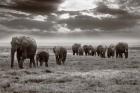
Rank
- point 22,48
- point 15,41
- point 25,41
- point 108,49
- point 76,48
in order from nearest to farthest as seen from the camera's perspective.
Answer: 1. point 15,41
2. point 22,48
3. point 25,41
4. point 108,49
5. point 76,48

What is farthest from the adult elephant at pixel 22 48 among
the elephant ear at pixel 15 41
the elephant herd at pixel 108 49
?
the elephant herd at pixel 108 49

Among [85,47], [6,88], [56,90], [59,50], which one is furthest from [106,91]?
[85,47]

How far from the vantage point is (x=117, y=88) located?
15.3 m

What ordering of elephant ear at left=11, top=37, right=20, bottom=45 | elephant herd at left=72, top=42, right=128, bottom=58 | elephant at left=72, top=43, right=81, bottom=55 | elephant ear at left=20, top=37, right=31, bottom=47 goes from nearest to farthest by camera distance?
elephant ear at left=11, top=37, right=20, bottom=45 < elephant ear at left=20, top=37, right=31, bottom=47 < elephant herd at left=72, top=42, right=128, bottom=58 < elephant at left=72, top=43, right=81, bottom=55

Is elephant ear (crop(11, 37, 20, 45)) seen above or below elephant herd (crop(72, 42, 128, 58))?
above

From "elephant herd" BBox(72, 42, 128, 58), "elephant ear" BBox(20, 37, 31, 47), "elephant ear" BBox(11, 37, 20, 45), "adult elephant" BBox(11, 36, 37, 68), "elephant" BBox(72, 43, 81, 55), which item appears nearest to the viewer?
"adult elephant" BBox(11, 36, 37, 68)

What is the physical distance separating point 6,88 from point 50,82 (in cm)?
321

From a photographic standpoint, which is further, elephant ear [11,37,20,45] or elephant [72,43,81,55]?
elephant [72,43,81,55]

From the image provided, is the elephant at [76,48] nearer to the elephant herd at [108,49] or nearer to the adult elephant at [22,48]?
the elephant herd at [108,49]

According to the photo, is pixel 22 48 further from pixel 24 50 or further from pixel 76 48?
pixel 76 48

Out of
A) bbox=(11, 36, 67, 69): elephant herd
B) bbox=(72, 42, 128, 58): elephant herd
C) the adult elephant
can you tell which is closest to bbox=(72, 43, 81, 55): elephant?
bbox=(72, 42, 128, 58): elephant herd

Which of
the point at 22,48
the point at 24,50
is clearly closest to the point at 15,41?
the point at 22,48

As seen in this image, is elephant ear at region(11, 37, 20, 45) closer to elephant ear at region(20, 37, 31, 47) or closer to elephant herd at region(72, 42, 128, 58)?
elephant ear at region(20, 37, 31, 47)

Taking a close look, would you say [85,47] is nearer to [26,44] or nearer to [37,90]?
[26,44]
